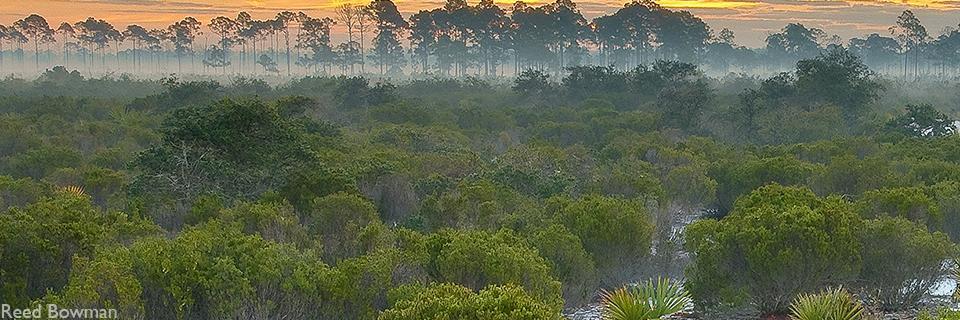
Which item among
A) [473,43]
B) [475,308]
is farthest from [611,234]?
[473,43]

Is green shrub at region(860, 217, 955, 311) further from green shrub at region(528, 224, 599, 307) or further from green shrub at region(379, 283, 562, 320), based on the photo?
green shrub at region(379, 283, 562, 320)

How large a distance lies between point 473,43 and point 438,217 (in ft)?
242

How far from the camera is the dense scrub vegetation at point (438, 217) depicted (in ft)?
34.3

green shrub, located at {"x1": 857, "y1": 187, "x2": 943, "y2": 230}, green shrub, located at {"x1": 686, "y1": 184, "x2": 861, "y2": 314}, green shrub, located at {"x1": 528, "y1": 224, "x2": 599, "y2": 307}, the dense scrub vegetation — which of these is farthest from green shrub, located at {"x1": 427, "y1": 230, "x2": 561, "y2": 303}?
green shrub, located at {"x1": 857, "y1": 187, "x2": 943, "y2": 230}

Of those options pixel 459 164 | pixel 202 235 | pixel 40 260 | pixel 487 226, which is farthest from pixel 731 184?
pixel 40 260

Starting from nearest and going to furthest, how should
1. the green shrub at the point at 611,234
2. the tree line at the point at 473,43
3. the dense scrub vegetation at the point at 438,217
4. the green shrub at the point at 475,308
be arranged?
the green shrub at the point at 475,308 < the dense scrub vegetation at the point at 438,217 < the green shrub at the point at 611,234 < the tree line at the point at 473,43

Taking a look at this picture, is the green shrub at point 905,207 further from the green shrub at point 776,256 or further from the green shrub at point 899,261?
the green shrub at point 776,256

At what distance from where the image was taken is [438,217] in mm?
16453

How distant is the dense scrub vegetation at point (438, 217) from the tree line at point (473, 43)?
172 ft

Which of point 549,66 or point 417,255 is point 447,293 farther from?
point 549,66

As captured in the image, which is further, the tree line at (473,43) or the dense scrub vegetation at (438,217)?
the tree line at (473,43)

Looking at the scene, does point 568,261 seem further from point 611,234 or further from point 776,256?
point 776,256

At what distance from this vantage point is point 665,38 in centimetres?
8838

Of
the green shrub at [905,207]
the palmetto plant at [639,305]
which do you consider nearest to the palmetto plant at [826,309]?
the palmetto plant at [639,305]
